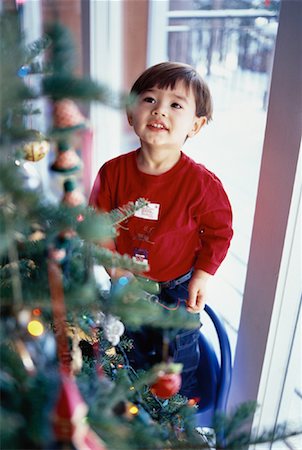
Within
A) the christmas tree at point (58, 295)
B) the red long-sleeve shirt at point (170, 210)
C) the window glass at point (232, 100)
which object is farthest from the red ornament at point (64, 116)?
the window glass at point (232, 100)

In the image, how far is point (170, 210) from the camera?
3.16 ft

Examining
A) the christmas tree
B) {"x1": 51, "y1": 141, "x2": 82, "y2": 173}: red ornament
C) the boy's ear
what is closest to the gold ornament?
the christmas tree

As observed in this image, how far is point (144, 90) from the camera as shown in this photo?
90 cm

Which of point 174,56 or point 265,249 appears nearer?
point 265,249

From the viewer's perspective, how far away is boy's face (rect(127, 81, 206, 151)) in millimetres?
884

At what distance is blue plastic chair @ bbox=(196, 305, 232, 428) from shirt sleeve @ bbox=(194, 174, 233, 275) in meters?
0.22

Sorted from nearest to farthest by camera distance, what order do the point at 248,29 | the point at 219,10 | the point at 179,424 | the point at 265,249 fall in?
the point at 179,424
the point at 265,249
the point at 248,29
the point at 219,10

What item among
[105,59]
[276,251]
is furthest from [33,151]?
[105,59]

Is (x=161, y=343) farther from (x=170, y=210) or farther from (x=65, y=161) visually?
(x=65, y=161)

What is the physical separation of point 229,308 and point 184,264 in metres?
0.53

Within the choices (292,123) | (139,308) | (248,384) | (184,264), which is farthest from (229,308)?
(139,308)

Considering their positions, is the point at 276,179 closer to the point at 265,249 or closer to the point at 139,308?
the point at 265,249

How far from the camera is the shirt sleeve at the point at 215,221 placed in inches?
38.1

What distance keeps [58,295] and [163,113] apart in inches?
19.8
